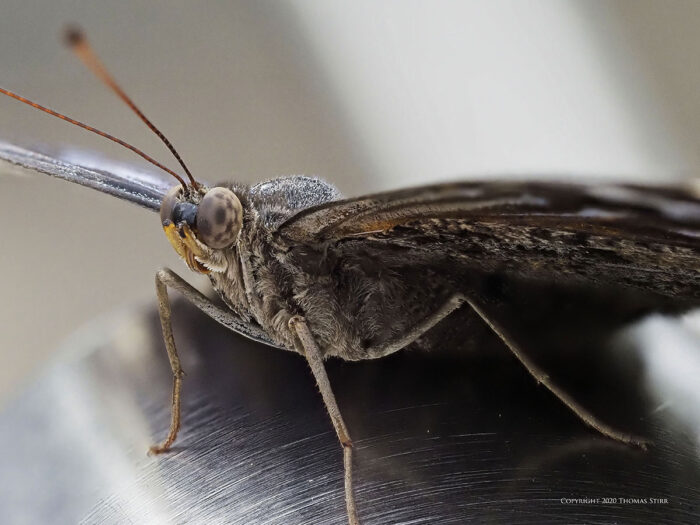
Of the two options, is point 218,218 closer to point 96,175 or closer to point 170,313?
point 170,313

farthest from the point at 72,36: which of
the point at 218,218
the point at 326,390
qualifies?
the point at 326,390

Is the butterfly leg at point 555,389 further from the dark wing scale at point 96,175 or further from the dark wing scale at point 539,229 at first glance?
the dark wing scale at point 96,175

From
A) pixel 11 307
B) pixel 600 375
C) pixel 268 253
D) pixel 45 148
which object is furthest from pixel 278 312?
pixel 11 307

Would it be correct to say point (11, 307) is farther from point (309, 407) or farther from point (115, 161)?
point (309, 407)

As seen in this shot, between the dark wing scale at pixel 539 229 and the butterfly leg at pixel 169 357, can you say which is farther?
the butterfly leg at pixel 169 357

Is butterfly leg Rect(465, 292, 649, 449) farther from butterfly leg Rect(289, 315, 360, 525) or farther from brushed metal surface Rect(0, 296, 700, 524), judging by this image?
butterfly leg Rect(289, 315, 360, 525)

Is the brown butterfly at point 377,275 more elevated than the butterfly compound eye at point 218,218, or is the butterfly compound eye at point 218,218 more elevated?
the butterfly compound eye at point 218,218

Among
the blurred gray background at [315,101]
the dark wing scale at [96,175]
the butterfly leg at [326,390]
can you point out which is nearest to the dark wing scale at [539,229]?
the butterfly leg at [326,390]
